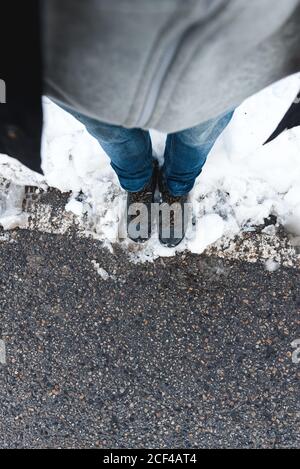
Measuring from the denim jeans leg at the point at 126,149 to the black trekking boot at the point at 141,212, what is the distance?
0.27ft

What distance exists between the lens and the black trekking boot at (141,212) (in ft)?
5.70

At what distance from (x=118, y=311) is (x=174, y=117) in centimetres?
108

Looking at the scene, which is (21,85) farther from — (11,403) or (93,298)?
(11,403)

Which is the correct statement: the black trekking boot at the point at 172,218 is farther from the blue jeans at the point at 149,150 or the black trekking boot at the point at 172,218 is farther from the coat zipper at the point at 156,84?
the coat zipper at the point at 156,84

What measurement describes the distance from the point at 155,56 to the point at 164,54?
13 mm

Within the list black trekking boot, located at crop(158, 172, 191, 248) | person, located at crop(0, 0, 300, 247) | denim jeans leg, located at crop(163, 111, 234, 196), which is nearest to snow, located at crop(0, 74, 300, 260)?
black trekking boot, located at crop(158, 172, 191, 248)

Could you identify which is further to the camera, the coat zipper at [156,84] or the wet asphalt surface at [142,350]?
the wet asphalt surface at [142,350]

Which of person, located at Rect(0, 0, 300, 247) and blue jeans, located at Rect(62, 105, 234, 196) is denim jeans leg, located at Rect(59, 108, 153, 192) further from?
person, located at Rect(0, 0, 300, 247)

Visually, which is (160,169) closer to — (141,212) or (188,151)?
(141,212)

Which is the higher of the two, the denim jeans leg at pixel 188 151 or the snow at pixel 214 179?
the denim jeans leg at pixel 188 151

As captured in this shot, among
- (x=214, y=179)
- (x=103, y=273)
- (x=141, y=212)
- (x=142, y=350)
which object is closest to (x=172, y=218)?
(x=141, y=212)

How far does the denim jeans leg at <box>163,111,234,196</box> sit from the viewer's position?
3.67 ft

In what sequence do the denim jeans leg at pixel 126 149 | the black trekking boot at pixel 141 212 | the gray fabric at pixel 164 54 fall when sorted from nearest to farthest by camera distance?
1. the gray fabric at pixel 164 54
2. the denim jeans leg at pixel 126 149
3. the black trekking boot at pixel 141 212

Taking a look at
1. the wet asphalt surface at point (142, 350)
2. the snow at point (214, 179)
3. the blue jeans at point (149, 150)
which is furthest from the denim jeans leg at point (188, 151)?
the wet asphalt surface at point (142, 350)
